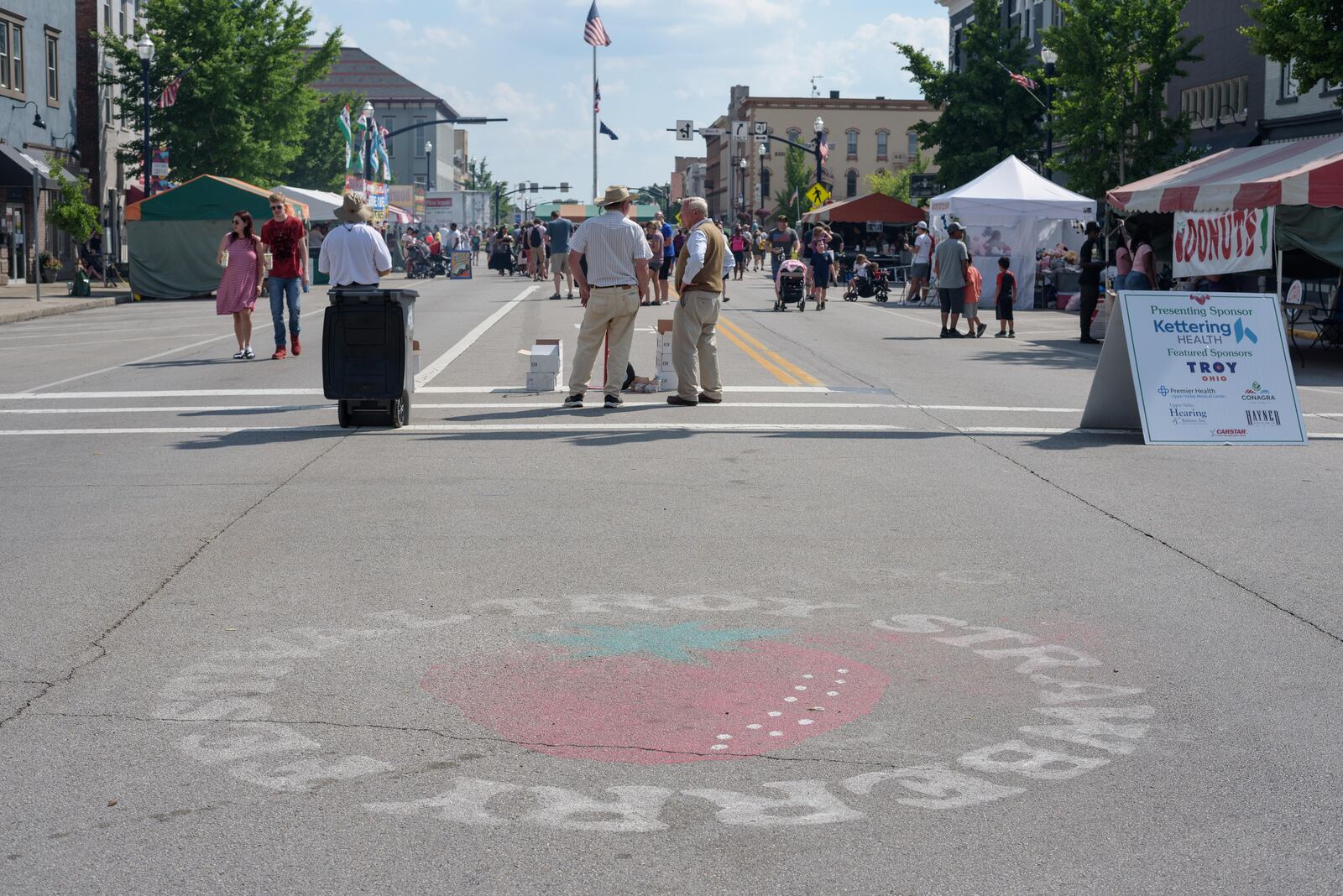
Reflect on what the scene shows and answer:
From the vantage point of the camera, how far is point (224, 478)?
10.0 metres

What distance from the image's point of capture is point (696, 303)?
538 inches

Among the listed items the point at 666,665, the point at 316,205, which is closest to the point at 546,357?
the point at 666,665

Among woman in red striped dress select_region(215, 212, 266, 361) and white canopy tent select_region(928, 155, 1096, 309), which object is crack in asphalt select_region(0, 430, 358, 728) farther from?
white canopy tent select_region(928, 155, 1096, 309)

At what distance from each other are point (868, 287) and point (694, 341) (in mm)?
25748

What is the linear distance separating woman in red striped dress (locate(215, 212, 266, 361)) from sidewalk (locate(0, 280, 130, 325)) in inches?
453

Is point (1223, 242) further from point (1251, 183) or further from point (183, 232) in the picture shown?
point (183, 232)

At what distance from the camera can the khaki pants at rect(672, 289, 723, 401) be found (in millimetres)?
13711

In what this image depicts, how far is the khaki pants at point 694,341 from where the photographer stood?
45.0ft

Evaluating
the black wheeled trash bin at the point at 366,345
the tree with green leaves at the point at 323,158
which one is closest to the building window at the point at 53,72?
the tree with green leaves at the point at 323,158

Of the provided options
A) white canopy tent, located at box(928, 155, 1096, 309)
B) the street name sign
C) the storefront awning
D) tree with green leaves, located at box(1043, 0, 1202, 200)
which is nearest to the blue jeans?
the street name sign

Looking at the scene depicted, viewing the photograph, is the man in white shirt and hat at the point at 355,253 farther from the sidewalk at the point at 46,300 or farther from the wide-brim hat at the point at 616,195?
the sidewalk at the point at 46,300

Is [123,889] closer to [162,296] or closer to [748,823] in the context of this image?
[748,823]

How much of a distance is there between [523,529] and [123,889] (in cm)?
467

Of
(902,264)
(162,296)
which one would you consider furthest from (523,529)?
(902,264)
